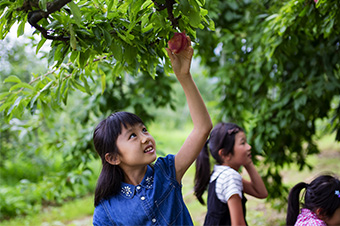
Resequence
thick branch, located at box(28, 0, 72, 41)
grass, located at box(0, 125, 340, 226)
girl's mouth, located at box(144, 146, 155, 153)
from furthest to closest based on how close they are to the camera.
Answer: grass, located at box(0, 125, 340, 226) < girl's mouth, located at box(144, 146, 155, 153) < thick branch, located at box(28, 0, 72, 41)

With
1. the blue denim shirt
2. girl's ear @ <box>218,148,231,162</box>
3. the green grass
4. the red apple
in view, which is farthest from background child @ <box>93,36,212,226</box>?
the green grass

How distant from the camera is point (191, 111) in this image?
1.35 m

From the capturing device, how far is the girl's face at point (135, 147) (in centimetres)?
138

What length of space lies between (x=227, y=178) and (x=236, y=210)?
183 mm

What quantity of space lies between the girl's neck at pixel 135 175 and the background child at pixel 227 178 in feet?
1.99

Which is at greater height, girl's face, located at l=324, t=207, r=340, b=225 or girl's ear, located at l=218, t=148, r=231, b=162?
girl's ear, located at l=218, t=148, r=231, b=162

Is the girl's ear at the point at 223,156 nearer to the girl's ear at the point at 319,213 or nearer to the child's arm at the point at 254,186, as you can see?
the child's arm at the point at 254,186

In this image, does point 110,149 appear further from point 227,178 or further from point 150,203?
point 227,178

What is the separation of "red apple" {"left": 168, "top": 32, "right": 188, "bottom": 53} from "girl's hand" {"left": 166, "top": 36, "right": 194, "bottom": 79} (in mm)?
14

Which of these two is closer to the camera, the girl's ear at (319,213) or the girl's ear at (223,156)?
the girl's ear at (319,213)

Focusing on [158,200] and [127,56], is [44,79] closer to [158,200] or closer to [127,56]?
[127,56]

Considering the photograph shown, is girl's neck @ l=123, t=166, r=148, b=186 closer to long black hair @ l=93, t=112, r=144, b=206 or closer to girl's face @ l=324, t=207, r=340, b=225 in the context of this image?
long black hair @ l=93, t=112, r=144, b=206

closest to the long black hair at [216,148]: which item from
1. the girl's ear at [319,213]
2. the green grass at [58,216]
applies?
the girl's ear at [319,213]

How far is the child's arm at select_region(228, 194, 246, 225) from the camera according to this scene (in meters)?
1.82
